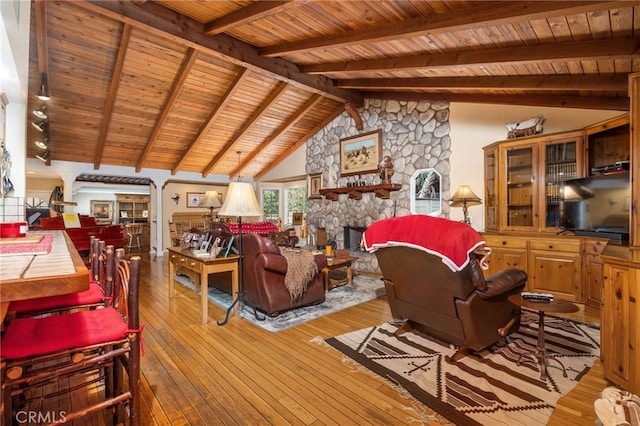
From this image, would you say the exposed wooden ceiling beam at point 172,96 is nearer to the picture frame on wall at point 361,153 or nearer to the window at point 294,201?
the picture frame on wall at point 361,153

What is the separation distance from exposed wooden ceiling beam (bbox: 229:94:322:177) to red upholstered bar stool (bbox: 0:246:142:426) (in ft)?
18.9

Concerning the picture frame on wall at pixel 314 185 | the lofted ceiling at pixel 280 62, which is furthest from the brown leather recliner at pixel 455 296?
the picture frame on wall at pixel 314 185

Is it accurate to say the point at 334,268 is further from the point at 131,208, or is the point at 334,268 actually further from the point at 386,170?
the point at 131,208

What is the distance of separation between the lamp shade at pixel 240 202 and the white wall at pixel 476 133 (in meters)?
3.52

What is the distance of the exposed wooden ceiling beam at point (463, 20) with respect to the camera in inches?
89.0

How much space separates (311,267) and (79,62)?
15.7 ft

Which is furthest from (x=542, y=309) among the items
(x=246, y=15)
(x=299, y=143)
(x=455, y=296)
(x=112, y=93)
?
(x=299, y=143)

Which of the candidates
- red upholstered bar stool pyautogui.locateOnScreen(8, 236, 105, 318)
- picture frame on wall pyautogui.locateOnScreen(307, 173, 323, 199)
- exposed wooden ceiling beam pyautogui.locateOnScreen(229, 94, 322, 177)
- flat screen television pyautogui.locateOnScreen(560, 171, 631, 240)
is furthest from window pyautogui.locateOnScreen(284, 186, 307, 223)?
red upholstered bar stool pyautogui.locateOnScreen(8, 236, 105, 318)

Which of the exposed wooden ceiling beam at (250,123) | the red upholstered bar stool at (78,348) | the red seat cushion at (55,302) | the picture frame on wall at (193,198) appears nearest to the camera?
the red upholstered bar stool at (78,348)

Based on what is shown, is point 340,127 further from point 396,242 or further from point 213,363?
point 213,363

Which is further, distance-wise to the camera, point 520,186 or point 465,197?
point 465,197

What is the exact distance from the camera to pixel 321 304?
4.03 meters

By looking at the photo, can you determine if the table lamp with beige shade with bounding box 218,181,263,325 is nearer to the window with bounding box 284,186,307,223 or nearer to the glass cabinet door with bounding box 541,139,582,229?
the glass cabinet door with bounding box 541,139,582,229

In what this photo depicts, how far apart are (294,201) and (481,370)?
780cm
